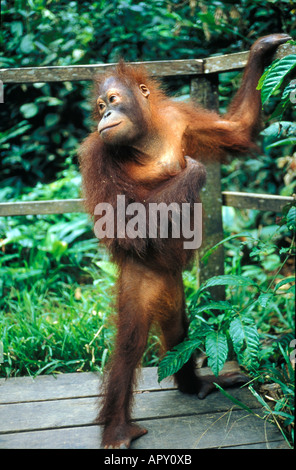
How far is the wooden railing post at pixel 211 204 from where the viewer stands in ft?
8.92

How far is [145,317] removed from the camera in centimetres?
207

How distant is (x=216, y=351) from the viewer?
1.86 metres

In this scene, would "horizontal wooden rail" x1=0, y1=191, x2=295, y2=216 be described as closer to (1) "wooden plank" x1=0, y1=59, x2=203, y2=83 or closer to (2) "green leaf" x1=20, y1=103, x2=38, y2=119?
(1) "wooden plank" x1=0, y1=59, x2=203, y2=83

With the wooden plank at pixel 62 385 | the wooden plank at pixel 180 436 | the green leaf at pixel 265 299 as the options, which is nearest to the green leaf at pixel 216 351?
the green leaf at pixel 265 299

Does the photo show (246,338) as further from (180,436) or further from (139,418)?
(139,418)

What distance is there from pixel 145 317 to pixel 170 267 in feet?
0.93

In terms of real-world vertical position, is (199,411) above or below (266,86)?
below

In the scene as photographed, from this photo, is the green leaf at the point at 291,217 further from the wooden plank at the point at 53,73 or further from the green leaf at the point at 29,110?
the green leaf at the point at 29,110

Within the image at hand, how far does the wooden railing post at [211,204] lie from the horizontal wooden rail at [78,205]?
11 centimetres

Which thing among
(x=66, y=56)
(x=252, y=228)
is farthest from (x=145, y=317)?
(x=66, y=56)

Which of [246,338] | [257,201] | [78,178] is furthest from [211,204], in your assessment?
[78,178]

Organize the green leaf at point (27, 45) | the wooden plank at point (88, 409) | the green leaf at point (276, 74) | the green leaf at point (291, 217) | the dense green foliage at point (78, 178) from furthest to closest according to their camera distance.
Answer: the green leaf at point (27, 45) → the dense green foliage at point (78, 178) → the wooden plank at point (88, 409) → the green leaf at point (291, 217) → the green leaf at point (276, 74)

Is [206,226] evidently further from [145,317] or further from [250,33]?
[250,33]

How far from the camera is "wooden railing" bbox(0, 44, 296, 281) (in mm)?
2475
